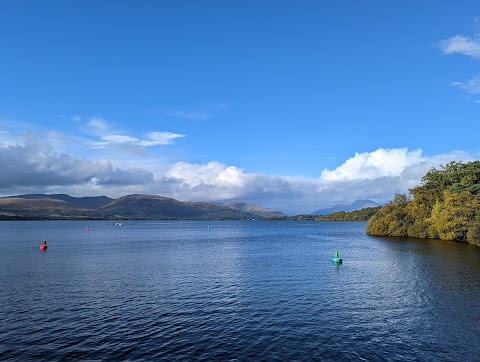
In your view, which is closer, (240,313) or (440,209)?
(240,313)

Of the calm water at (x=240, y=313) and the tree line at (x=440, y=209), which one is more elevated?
the tree line at (x=440, y=209)

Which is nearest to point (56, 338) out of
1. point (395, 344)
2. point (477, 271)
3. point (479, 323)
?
point (395, 344)

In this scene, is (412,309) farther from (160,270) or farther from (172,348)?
(160,270)

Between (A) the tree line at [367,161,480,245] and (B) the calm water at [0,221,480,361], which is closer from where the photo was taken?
(B) the calm water at [0,221,480,361]

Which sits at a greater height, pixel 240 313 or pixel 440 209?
pixel 440 209

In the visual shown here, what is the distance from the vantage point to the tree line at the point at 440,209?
130125 millimetres

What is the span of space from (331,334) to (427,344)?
829cm

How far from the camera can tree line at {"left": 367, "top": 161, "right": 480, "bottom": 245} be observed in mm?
130125

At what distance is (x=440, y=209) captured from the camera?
14762 cm

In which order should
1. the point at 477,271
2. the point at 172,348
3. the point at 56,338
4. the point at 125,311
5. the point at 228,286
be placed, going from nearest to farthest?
the point at 172,348, the point at 56,338, the point at 125,311, the point at 228,286, the point at 477,271

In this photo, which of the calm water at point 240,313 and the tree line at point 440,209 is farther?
the tree line at point 440,209

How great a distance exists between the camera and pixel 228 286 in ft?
187

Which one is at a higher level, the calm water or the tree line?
the tree line

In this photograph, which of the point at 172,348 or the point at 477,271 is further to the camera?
the point at 477,271
